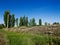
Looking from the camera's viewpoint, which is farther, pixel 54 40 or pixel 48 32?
pixel 48 32

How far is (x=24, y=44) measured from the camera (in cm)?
757

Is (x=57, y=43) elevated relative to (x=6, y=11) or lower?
lower

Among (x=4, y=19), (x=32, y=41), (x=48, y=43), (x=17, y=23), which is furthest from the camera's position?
(x=17, y=23)

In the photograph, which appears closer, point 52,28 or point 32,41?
point 32,41

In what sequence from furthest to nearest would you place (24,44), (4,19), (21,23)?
1. (21,23)
2. (4,19)
3. (24,44)

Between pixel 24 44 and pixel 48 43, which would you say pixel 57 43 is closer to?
pixel 48 43

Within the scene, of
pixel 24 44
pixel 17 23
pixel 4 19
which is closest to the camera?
pixel 24 44

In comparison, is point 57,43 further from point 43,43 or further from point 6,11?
point 6,11

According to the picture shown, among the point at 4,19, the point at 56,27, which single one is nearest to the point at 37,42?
the point at 56,27

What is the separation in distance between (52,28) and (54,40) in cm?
156

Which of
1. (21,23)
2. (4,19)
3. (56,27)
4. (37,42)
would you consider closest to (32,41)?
(37,42)

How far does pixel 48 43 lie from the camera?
633cm

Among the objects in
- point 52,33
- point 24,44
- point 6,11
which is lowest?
point 24,44

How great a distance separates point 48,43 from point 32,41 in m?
1.04
